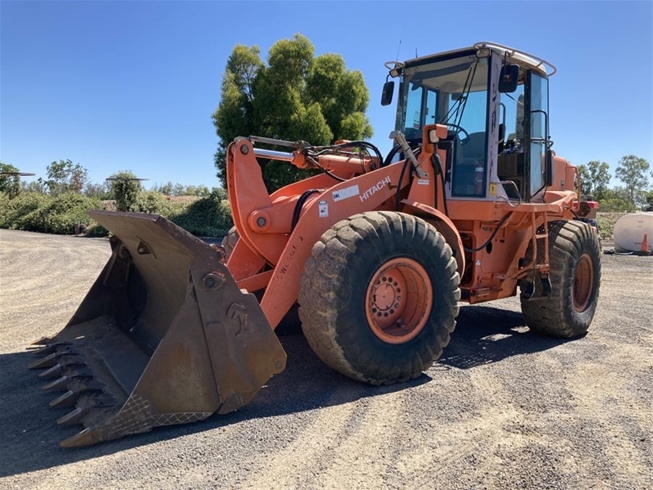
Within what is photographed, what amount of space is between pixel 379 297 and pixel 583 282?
348 centimetres

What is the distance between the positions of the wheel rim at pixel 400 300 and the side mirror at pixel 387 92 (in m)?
2.66

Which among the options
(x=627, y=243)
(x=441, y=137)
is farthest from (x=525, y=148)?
(x=627, y=243)

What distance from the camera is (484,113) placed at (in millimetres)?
5449

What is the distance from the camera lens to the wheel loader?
3.35 meters

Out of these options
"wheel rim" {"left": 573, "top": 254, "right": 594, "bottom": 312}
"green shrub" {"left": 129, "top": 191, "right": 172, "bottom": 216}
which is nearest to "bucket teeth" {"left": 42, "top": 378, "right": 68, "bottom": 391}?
"wheel rim" {"left": 573, "top": 254, "right": 594, "bottom": 312}

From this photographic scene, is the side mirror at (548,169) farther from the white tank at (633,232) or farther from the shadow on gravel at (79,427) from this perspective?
the white tank at (633,232)

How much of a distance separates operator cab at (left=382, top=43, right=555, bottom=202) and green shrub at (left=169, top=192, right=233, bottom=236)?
1809cm

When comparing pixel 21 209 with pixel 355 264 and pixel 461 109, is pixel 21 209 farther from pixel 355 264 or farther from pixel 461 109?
pixel 355 264

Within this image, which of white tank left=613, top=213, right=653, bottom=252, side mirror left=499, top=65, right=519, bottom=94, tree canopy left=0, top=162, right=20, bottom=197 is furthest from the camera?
tree canopy left=0, top=162, right=20, bottom=197

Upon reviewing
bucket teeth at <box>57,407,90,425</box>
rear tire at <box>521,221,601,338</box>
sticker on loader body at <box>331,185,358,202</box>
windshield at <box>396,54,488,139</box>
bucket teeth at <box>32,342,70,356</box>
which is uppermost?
windshield at <box>396,54,488,139</box>

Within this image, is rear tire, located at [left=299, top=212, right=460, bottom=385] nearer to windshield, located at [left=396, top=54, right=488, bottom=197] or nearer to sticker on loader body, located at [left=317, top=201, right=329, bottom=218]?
sticker on loader body, located at [left=317, top=201, right=329, bottom=218]

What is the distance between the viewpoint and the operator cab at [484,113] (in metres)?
5.40

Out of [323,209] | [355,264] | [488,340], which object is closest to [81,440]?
[355,264]

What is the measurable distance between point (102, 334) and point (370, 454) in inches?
→ 105
